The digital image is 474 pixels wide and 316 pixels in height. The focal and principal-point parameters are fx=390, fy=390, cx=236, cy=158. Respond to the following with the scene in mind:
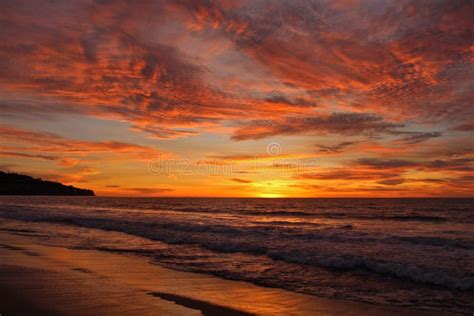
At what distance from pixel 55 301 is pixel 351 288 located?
702 centimetres

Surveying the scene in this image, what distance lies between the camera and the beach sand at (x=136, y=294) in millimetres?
7230

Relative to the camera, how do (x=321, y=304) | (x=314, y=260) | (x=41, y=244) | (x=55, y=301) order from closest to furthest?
(x=55, y=301)
(x=321, y=304)
(x=314, y=260)
(x=41, y=244)

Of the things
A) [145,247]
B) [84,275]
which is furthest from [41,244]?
[84,275]

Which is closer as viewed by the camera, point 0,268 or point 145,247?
point 0,268

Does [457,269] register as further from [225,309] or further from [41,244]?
[41,244]

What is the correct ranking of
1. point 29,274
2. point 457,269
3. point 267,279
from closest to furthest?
point 29,274
point 267,279
point 457,269

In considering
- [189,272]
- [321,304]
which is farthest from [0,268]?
[321,304]

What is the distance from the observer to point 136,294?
838 cm

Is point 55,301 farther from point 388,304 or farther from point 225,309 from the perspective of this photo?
point 388,304

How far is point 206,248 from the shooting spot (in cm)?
1769

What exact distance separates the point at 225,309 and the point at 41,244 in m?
12.7

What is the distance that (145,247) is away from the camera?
17.4 meters

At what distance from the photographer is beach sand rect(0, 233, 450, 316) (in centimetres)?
723

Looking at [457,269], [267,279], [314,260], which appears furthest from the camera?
[314,260]
